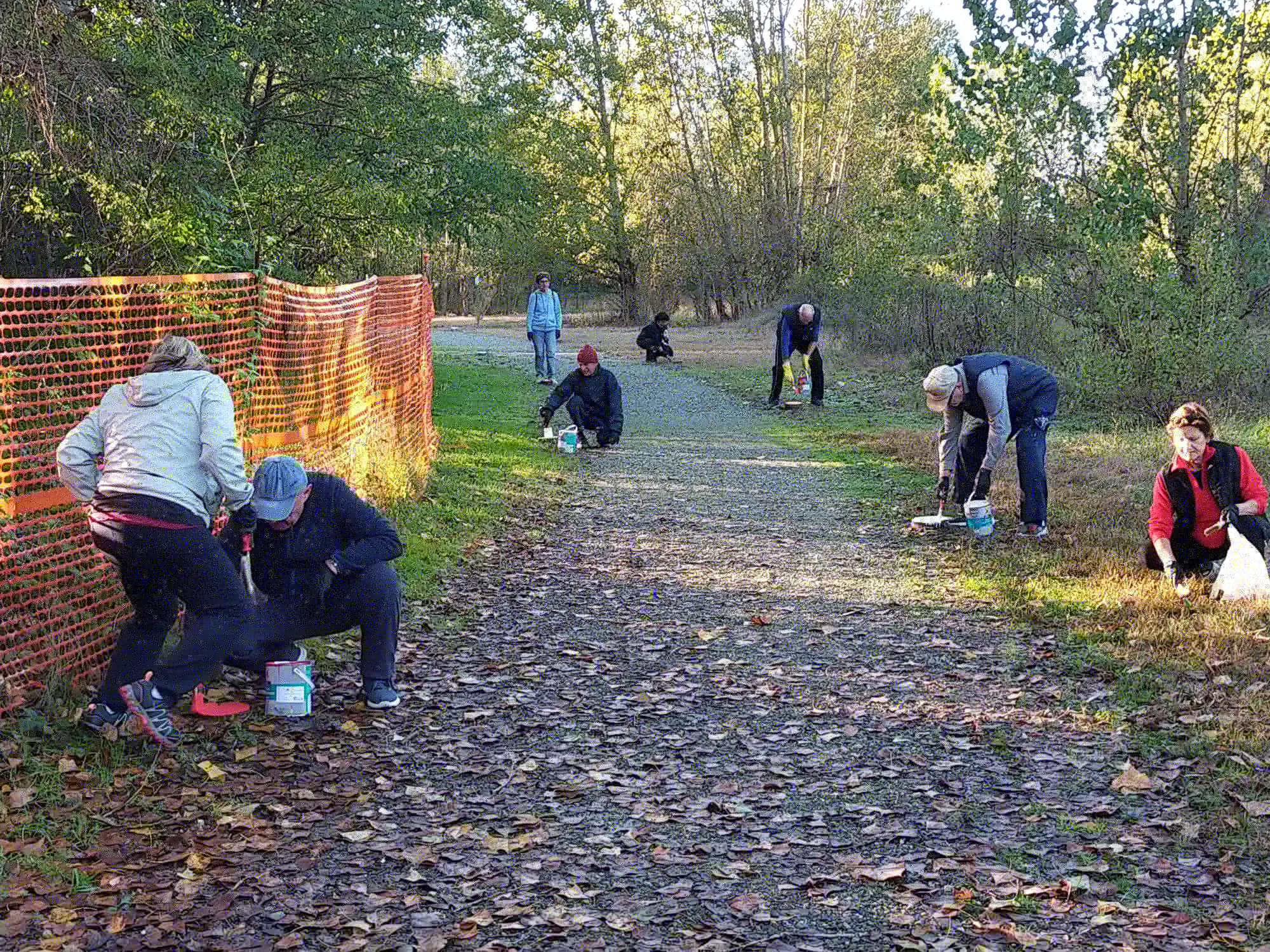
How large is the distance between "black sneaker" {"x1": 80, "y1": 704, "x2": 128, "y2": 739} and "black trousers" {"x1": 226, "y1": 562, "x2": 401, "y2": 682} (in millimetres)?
786

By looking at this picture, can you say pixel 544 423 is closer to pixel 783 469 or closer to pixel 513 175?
pixel 783 469

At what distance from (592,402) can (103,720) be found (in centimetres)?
1056

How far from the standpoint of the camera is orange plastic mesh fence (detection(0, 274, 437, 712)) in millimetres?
5863

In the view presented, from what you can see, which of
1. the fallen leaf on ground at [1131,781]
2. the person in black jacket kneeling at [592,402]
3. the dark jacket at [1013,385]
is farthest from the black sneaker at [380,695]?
the person in black jacket kneeling at [592,402]

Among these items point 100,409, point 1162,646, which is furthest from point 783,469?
point 100,409

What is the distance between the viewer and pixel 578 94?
49906 mm

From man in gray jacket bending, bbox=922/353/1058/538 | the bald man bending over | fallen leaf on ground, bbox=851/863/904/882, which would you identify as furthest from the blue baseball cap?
the bald man bending over

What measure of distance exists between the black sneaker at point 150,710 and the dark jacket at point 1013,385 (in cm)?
638

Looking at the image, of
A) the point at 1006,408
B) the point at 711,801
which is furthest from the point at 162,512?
the point at 1006,408

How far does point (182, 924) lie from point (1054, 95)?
15.1m

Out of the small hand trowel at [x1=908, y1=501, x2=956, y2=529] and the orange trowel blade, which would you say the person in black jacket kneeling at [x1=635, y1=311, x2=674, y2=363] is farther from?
the orange trowel blade

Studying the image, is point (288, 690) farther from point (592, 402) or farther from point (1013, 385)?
point (592, 402)

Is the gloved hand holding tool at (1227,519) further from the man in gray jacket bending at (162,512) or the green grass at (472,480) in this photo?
the man in gray jacket bending at (162,512)

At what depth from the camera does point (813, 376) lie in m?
19.9
